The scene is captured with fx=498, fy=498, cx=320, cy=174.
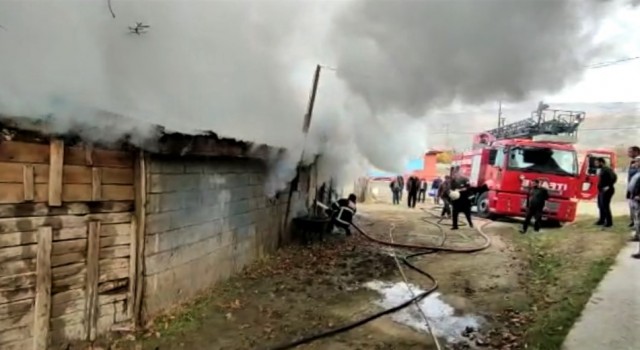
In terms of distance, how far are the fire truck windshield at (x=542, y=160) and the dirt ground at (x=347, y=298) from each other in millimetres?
3871

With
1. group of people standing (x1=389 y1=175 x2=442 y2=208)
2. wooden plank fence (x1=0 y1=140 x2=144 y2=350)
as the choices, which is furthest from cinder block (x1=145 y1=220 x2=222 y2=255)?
group of people standing (x1=389 y1=175 x2=442 y2=208)

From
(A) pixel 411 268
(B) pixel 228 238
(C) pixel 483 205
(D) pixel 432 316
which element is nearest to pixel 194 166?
(B) pixel 228 238

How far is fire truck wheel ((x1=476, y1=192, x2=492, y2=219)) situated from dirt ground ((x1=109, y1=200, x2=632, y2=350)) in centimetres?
518

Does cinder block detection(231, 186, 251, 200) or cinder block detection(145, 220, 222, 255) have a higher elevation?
cinder block detection(231, 186, 251, 200)

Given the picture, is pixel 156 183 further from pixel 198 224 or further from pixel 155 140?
pixel 198 224

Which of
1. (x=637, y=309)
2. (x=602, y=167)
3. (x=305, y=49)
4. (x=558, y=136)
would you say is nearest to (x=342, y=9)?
(x=305, y=49)

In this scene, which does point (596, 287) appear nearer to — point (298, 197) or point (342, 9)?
point (342, 9)

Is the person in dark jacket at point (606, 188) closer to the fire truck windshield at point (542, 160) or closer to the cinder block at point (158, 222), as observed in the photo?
the fire truck windshield at point (542, 160)

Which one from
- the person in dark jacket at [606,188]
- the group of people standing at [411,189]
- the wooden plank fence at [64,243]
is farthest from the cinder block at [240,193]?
the group of people standing at [411,189]

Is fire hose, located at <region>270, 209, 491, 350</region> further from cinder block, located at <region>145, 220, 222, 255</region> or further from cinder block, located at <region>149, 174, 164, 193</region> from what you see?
cinder block, located at <region>149, 174, 164, 193</region>

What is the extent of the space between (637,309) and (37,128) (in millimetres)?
5919

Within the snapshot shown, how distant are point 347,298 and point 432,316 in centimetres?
128

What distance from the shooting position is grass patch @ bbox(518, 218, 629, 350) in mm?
5062

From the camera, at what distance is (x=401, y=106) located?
32.8 ft
